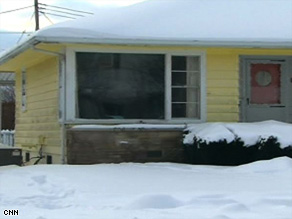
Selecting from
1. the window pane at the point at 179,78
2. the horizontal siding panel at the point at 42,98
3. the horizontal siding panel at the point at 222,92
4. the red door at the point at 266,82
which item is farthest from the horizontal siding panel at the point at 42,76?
the red door at the point at 266,82

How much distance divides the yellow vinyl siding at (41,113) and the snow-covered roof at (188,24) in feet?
5.67

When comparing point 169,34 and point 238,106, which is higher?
point 169,34

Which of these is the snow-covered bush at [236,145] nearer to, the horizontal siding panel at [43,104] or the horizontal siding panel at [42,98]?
the horizontal siding panel at [43,104]

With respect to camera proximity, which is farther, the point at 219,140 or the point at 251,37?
the point at 251,37

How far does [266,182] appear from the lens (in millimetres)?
9312

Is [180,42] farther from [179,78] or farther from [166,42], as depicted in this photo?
[179,78]

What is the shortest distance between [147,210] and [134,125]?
19.4 feet

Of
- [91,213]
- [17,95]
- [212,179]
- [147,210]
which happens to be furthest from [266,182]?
[17,95]

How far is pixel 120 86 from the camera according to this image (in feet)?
43.0

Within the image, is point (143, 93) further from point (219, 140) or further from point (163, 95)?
point (219, 140)

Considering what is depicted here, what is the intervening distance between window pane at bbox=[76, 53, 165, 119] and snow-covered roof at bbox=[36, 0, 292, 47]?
0.66 meters

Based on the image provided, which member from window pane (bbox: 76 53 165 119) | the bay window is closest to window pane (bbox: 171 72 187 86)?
the bay window

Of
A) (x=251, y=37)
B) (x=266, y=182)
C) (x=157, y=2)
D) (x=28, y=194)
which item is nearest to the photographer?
(x=28, y=194)

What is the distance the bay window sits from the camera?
1292 centimetres
